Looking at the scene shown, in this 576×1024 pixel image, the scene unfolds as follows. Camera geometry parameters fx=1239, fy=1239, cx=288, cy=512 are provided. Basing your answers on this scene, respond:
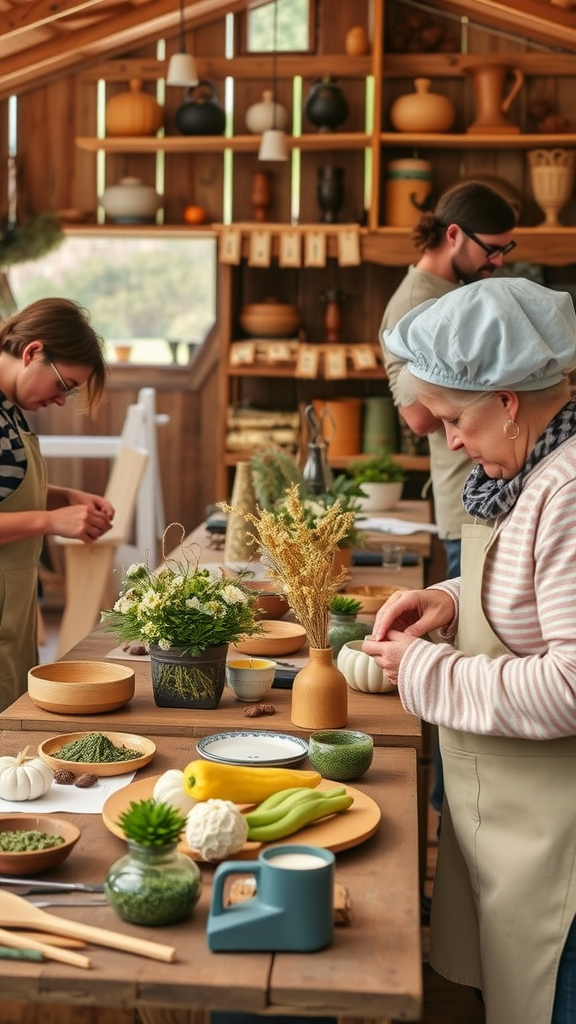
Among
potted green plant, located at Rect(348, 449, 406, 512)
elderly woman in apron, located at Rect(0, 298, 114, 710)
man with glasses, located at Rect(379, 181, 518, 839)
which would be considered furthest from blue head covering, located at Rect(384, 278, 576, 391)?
potted green plant, located at Rect(348, 449, 406, 512)

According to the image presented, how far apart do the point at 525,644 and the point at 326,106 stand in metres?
5.38

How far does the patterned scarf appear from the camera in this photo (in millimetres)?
1630

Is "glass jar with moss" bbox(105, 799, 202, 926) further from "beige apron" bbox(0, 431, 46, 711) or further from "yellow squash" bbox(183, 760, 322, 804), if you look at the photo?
"beige apron" bbox(0, 431, 46, 711)

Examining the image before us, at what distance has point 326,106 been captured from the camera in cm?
650

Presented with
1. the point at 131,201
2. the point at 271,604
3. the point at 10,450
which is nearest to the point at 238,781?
the point at 271,604

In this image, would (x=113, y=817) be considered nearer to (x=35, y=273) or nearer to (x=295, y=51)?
(x=295, y=51)

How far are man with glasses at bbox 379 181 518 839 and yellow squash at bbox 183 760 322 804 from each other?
1984 mm

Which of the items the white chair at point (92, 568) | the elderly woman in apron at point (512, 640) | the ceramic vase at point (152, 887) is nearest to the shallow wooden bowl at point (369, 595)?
the elderly woman in apron at point (512, 640)

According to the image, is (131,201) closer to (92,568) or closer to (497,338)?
(92,568)

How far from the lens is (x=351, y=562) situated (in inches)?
139

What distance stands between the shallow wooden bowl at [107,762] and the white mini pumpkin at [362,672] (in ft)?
1.57

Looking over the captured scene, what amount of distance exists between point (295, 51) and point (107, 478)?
2685mm

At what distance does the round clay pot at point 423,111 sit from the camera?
642cm

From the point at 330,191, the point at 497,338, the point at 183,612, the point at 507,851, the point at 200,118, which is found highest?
the point at 200,118
